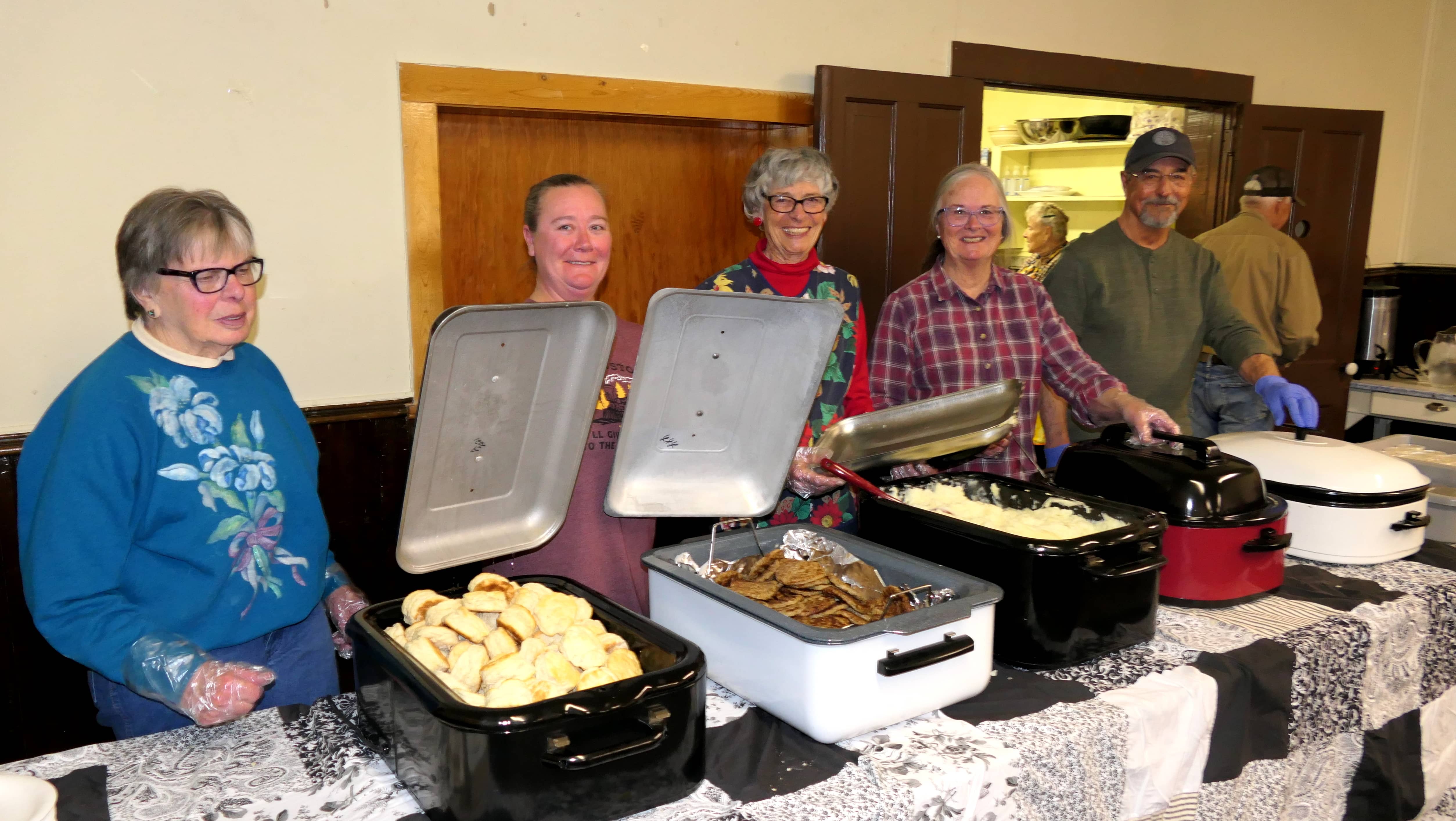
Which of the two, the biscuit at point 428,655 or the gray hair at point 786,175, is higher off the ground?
the gray hair at point 786,175

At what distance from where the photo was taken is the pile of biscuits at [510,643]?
3.61 ft

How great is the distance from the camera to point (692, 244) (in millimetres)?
3371

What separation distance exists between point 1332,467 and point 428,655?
1701mm

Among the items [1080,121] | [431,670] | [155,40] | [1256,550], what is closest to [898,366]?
[1256,550]

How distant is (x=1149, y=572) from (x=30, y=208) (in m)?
2.35

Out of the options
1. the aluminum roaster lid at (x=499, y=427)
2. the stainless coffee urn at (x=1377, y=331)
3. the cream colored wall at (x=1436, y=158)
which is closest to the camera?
the aluminum roaster lid at (x=499, y=427)

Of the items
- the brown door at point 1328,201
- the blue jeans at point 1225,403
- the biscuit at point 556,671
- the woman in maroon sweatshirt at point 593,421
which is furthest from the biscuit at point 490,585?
the brown door at point 1328,201

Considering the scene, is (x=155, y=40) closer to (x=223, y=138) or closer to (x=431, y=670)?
(x=223, y=138)

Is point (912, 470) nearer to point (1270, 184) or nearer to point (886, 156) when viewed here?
point (886, 156)

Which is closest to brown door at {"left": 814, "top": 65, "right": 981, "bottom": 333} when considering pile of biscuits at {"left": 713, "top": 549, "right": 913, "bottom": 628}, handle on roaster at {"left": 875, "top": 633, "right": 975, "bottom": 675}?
pile of biscuits at {"left": 713, "top": 549, "right": 913, "bottom": 628}

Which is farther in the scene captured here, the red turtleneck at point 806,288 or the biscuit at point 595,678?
the red turtleneck at point 806,288

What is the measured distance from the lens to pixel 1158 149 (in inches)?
112

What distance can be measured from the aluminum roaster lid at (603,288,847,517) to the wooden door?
3.86 ft

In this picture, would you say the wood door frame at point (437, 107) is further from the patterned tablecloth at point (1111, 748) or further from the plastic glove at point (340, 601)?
the patterned tablecloth at point (1111, 748)
